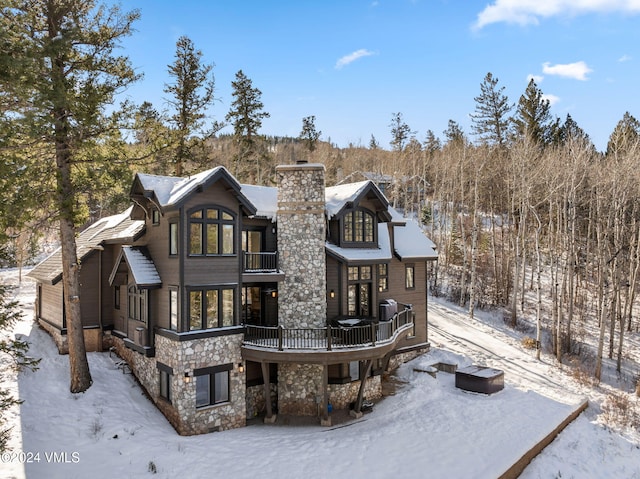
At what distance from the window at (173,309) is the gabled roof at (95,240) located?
3516 mm

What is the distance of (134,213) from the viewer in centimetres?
1709

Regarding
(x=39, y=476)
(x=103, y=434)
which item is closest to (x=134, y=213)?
(x=103, y=434)

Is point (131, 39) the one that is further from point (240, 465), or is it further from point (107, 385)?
point (240, 465)

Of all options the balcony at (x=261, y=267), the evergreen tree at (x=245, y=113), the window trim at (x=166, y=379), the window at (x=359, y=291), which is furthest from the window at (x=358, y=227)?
the evergreen tree at (x=245, y=113)

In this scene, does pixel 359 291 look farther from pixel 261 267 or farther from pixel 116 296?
pixel 116 296

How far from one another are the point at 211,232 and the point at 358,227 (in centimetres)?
653

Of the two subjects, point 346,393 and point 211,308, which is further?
point 346,393

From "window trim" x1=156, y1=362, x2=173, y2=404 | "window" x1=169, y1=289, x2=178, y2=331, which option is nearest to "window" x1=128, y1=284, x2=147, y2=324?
"window" x1=169, y1=289, x2=178, y2=331

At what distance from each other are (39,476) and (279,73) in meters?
18.0

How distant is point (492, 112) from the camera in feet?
132

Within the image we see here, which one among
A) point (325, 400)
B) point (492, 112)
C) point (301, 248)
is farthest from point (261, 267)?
point (492, 112)

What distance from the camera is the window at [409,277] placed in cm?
2094

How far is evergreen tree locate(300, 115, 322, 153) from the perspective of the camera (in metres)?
54.8

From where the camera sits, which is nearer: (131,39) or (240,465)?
(240,465)
